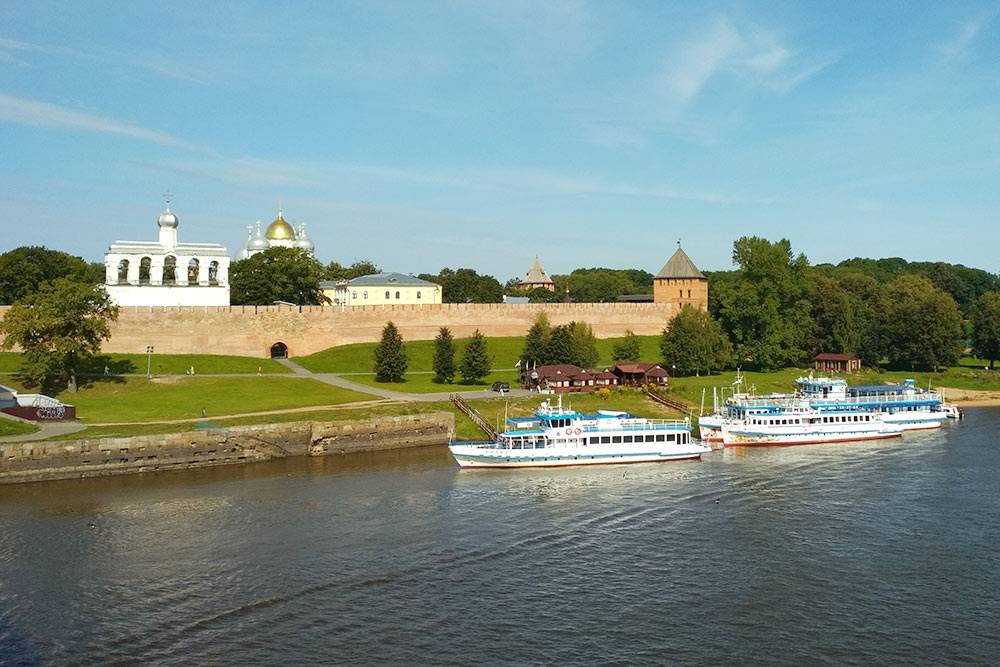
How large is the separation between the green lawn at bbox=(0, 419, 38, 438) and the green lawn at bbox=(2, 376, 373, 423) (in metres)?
3.43

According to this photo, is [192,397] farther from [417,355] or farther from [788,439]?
[788,439]

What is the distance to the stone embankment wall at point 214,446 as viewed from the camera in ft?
131

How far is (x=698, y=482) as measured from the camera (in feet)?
132

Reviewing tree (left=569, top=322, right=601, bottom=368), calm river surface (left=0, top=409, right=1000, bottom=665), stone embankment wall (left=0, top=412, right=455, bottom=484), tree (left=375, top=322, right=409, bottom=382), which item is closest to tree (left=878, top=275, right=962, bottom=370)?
tree (left=569, top=322, right=601, bottom=368)

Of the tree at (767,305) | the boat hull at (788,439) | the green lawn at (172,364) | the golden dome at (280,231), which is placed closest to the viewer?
the boat hull at (788,439)

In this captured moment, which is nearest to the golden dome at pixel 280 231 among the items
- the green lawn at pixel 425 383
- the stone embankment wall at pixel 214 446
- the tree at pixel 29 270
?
the tree at pixel 29 270

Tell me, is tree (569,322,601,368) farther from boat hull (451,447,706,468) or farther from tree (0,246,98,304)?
tree (0,246,98,304)

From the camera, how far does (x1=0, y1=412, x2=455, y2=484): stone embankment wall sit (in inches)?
1576

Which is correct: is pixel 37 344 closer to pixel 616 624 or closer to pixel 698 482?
pixel 698 482

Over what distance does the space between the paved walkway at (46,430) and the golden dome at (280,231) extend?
200ft

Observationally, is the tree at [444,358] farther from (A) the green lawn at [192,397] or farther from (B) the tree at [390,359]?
(A) the green lawn at [192,397]

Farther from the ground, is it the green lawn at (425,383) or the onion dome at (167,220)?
the onion dome at (167,220)

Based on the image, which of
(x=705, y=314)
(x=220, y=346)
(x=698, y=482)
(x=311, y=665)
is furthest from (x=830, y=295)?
(x=311, y=665)

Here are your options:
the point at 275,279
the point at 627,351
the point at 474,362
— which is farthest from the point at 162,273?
the point at 627,351
